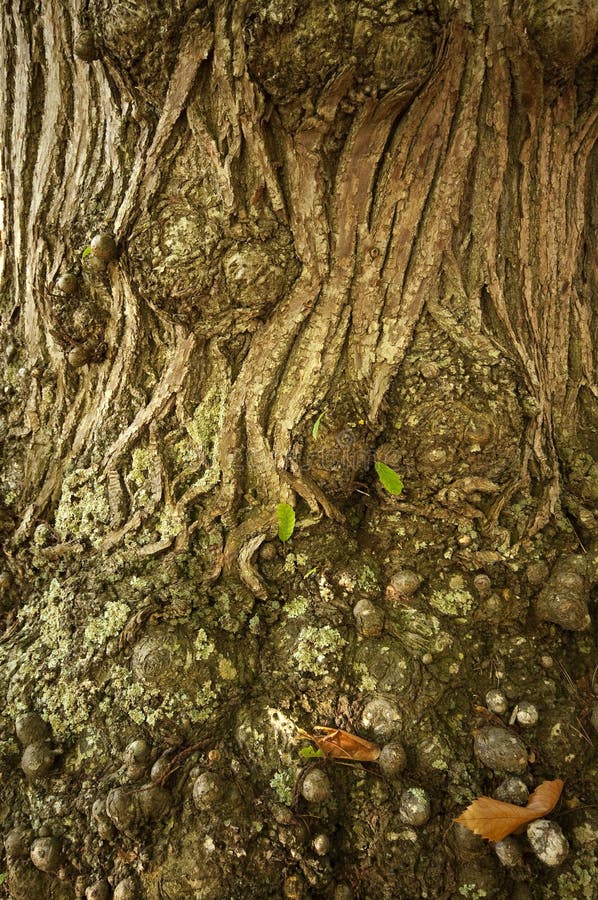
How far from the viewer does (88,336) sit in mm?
2299

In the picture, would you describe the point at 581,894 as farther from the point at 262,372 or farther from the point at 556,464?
the point at 262,372

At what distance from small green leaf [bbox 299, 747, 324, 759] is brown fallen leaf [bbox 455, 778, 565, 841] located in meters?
0.46

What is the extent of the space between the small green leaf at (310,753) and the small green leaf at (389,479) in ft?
3.12

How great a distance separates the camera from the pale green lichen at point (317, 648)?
188 cm

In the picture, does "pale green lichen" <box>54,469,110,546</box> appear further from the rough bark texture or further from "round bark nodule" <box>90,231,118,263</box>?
"round bark nodule" <box>90,231,118,263</box>

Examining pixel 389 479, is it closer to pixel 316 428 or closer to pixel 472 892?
pixel 316 428

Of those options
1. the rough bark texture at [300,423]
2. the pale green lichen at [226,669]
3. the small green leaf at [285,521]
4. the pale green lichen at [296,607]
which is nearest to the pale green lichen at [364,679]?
the rough bark texture at [300,423]

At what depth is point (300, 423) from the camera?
2113 mm

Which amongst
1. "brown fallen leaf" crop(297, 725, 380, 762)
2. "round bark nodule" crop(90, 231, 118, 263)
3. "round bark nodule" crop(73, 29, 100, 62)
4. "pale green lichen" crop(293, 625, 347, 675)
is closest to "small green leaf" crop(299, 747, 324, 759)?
"brown fallen leaf" crop(297, 725, 380, 762)

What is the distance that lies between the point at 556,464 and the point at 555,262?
0.89m

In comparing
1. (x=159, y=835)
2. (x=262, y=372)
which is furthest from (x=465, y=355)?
(x=159, y=835)

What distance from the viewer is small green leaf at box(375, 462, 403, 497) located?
2035 millimetres

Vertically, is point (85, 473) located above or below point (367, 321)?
below

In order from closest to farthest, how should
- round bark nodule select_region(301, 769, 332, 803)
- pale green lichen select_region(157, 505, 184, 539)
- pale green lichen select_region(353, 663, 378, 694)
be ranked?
round bark nodule select_region(301, 769, 332, 803)
pale green lichen select_region(353, 663, 378, 694)
pale green lichen select_region(157, 505, 184, 539)
